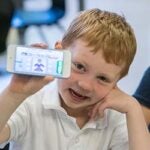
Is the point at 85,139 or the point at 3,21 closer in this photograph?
the point at 85,139

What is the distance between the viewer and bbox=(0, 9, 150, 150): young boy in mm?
890

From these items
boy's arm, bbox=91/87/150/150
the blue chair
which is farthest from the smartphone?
the blue chair

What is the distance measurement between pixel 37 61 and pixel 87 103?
220mm

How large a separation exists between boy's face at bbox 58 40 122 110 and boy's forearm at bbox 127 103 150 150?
0.09 meters

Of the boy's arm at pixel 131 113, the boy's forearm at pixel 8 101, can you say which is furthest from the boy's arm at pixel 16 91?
the boy's arm at pixel 131 113

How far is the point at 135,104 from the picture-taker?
955mm

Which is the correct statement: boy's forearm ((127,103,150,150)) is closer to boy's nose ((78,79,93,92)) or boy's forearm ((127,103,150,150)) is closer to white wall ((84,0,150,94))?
boy's nose ((78,79,93,92))

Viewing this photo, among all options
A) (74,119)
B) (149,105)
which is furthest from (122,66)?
(149,105)

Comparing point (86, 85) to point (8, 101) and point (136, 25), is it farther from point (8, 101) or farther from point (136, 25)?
point (136, 25)

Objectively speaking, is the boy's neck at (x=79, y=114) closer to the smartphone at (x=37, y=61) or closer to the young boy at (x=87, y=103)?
the young boy at (x=87, y=103)

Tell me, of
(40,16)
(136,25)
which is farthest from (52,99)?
(136,25)

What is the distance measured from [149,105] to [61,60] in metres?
0.50

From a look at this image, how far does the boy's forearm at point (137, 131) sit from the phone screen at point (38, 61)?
26 cm

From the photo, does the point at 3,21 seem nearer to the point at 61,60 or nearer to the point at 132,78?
the point at 132,78
